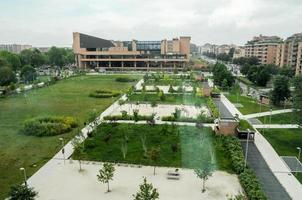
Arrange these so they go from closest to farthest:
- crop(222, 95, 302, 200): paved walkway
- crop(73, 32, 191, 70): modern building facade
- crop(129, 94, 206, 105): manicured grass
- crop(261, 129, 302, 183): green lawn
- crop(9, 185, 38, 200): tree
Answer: crop(9, 185, 38, 200): tree, crop(222, 95, 302, 200): paved walkway, crop(261, 129, 302, 183): green lawn, crop(129, 94, 206, 105): manicured grass, crop(73, 32, 191, 70): modern building facade

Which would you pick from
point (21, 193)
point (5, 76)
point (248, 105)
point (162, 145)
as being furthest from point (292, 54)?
point (21, 193)

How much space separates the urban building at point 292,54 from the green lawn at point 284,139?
116 feet

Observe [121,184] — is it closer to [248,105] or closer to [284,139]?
[284,139]

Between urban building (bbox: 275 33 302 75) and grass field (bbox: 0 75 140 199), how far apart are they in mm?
36468

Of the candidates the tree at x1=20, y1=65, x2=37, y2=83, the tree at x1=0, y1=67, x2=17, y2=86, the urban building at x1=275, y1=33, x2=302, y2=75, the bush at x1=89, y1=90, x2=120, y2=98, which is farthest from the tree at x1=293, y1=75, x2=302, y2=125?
the tree at x1=20, y1=65, x2=37, y2=83

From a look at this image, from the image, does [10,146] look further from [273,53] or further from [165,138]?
[273,53]

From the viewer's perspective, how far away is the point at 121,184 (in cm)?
1503

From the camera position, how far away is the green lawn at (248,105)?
3194 cm

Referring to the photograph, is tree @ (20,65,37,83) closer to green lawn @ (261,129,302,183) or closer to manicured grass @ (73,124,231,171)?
manicured grass @ (73,124,231,171)

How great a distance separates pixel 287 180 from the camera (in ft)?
52.0

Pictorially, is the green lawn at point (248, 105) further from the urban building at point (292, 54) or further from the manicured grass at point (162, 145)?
the urban building at point (292, 54)

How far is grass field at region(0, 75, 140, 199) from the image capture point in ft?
56.3

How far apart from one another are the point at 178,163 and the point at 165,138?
451 cm

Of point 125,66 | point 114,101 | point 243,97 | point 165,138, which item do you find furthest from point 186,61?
point 165,138
